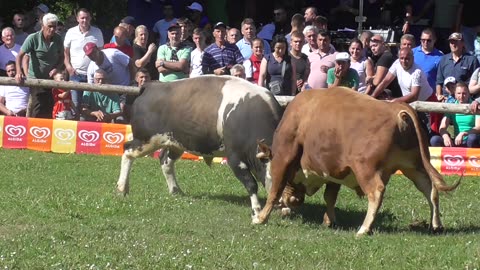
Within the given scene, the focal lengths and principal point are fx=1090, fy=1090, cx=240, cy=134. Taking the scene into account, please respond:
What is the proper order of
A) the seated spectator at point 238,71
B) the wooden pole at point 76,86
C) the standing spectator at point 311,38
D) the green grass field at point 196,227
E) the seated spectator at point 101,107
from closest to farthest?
the green grass field at point 196,227 → the seated spectator at point 238,71 → the wooden pole at point 76,86 → the standing spectator at point 311,38 → the seated spectator at point 101,107

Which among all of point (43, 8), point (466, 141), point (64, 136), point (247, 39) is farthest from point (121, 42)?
point (466, 141)

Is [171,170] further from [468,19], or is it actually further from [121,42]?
[468,19]

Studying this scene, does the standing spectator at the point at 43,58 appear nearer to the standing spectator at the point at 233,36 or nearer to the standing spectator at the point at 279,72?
the standing spectator at the point at 233,36

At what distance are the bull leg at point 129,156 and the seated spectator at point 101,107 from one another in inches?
171

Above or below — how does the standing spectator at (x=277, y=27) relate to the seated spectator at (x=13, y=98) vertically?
above

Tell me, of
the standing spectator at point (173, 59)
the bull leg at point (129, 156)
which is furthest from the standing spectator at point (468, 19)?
the bull leg at point (129, 156)

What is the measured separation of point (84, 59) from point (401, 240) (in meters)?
8.89

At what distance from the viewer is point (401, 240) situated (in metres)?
9.21

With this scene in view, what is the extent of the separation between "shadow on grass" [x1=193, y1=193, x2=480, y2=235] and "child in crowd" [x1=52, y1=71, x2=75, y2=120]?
5.00 metres

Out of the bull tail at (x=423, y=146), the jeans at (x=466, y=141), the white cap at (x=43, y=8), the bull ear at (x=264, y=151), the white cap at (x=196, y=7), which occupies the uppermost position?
the bull tail at (x=423, y=146)

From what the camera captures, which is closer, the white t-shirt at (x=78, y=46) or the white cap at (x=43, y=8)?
the white t-shirt at (x=78, y=46)

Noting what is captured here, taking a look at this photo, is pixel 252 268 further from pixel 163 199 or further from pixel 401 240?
pixel 163 199

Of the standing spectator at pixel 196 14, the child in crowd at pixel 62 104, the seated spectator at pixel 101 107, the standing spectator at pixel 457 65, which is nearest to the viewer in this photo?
the standing spectator at pixel 457 65

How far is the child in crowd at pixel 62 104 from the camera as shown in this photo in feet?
54.9
